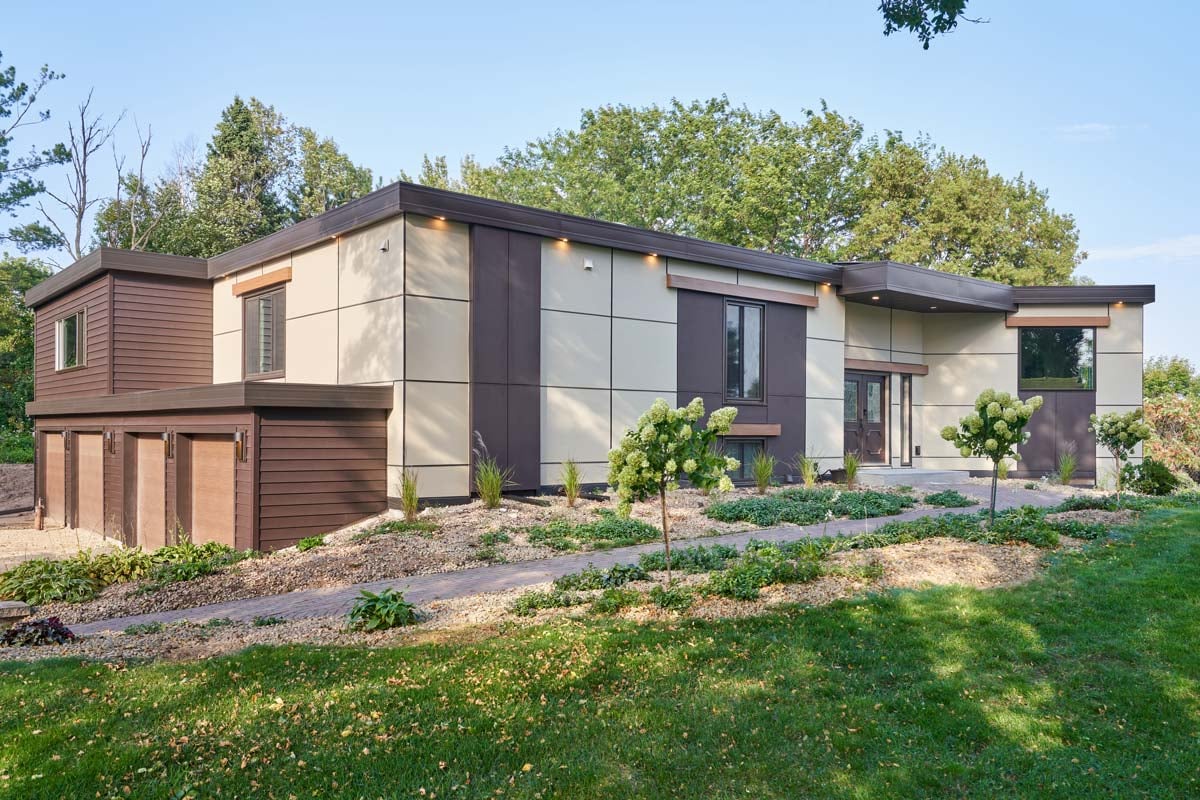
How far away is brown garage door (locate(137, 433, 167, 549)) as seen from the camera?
1273 centimetres

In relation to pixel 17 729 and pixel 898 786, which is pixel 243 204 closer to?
pixel 17 729

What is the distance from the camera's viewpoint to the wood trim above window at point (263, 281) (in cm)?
1363

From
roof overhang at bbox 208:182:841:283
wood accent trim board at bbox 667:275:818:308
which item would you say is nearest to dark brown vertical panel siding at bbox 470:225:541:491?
roof overhang at bbox 208:182:841:283

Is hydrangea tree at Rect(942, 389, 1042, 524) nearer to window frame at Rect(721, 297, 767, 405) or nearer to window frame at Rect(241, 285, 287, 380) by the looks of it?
window frame at Rect(721, 297, 767, 405)

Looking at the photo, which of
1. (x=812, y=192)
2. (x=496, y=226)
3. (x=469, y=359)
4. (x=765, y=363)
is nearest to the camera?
(x=469, y=359)

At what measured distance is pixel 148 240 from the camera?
29438 millimetres

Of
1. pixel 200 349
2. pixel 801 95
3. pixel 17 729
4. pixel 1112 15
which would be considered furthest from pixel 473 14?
pixel 801 95

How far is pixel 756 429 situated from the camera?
49.9ft

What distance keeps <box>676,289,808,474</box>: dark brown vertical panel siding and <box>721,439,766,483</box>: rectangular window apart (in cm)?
26

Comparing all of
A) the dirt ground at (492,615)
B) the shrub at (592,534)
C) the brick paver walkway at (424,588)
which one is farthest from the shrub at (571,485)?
the dirt ground at (492,615)

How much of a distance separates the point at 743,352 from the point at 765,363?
53 centimetres

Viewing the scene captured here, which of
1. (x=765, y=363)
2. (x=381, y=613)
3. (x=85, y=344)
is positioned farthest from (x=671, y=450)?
(x=85, y=344)

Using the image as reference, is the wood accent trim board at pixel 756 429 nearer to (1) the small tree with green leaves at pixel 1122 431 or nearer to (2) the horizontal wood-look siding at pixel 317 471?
(1) the small tree with green leaves at pixel 1122 431

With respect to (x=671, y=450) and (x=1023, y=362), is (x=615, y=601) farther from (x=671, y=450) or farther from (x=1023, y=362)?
(x=1023, y=362)
